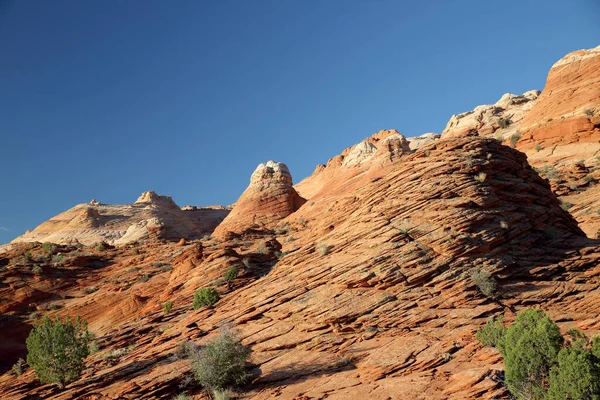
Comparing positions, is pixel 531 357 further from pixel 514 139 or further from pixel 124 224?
pixel 124 224

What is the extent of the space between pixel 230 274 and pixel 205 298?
2.92 metres

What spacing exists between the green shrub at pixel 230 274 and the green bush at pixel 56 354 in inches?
324

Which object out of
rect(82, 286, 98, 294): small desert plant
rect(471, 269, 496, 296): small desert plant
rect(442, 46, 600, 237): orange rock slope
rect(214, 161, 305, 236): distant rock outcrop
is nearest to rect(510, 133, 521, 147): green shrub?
rect(442, 46, 600, 237): orange rock slope

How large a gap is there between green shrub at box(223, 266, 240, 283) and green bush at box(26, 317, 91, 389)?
8.23 metres

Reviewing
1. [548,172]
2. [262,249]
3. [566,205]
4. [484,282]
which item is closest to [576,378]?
[484,282]

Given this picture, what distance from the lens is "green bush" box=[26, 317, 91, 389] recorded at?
16.8 m

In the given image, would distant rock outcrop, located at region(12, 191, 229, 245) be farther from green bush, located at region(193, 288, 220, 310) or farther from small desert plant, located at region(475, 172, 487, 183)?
small desert plant, located at region(475, 172, 487, 183)

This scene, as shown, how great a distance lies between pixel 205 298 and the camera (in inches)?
842

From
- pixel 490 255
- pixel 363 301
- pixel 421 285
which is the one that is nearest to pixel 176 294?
pixel 363 301

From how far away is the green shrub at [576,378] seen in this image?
9258 millimetres

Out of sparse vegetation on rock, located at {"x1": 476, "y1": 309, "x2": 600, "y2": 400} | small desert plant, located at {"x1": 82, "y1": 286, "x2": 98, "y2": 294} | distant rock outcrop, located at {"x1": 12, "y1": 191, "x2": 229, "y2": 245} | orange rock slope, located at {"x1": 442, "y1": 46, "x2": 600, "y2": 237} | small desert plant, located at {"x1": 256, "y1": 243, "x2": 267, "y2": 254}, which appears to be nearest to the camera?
sparse vegetation on rock, located at {"x1": 476, "y1": 309, "x2": 600, "y2": 400}

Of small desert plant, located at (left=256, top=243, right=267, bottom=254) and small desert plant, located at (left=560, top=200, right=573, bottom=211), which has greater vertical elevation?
small desert plant, located at (left=256, top=243, right=267, bottom=254)

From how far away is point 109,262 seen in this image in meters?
40.2

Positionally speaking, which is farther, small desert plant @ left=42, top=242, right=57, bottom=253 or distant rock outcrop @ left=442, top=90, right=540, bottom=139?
distant rock outcrop @ left=442, top=90, right=540, bottom=139
